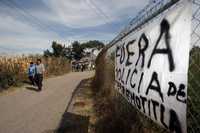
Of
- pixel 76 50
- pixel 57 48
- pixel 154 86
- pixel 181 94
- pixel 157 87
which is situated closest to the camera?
pixel 181 94

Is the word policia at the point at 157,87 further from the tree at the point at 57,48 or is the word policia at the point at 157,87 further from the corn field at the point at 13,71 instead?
the tree at the point at 57,48

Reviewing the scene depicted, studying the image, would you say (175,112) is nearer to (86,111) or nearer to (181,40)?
(181,40)

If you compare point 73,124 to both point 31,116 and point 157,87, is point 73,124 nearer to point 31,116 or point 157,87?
point 31,116

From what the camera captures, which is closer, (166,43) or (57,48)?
(166,43)

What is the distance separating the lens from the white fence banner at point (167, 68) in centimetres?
204

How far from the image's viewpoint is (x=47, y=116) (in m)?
9.09

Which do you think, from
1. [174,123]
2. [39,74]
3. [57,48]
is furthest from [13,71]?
[57,48]

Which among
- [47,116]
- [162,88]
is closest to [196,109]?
[162,88]

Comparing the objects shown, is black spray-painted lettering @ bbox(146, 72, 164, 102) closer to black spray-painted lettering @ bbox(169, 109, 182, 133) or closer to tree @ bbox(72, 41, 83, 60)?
black spray-painted lettering @ bbox(169, 109, 182, 133)

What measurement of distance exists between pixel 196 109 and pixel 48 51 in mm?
78583

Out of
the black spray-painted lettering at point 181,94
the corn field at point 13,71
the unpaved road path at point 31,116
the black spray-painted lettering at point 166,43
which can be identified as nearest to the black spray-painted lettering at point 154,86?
the black spray-painted lettering at point 166,43

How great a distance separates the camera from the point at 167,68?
232 cm

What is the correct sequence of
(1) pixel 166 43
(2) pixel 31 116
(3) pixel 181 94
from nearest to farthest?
(3) pixel 181 94 → (1) pixel 166 43 → (2) pixel 31 116

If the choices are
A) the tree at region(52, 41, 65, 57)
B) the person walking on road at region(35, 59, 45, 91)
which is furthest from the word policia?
the tree at region(52, 41, 65, 57)
